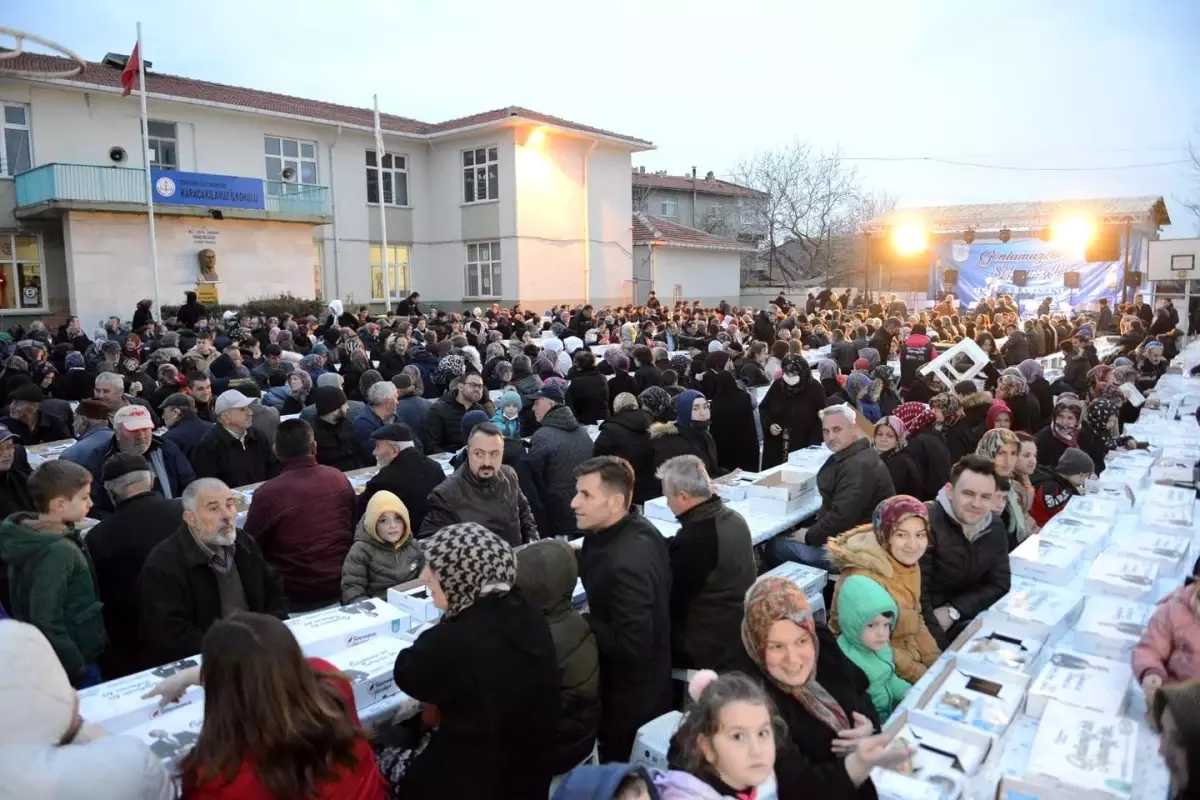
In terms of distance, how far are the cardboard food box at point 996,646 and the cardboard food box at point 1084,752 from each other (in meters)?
0.40

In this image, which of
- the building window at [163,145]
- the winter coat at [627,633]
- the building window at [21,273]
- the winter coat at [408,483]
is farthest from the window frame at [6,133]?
the winter coat at [627,633]

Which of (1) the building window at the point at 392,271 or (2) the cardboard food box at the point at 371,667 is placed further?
(1) the building window at the point at 392,271

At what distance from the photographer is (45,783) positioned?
1.75m

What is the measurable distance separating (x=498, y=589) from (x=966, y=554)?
8.31ft

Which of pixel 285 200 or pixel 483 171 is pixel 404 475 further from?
pixel 483 171

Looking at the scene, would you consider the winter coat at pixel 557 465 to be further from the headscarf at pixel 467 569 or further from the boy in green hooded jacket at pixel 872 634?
the headscarf at pixel 467 569

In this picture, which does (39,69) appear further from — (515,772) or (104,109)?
(515,772)

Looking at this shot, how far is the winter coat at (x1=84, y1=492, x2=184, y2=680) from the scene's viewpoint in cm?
358

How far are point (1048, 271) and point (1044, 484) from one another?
2195 centimetres

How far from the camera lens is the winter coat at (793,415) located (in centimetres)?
765

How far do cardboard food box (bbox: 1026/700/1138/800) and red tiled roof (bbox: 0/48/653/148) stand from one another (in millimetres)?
24536

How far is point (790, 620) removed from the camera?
2561mm

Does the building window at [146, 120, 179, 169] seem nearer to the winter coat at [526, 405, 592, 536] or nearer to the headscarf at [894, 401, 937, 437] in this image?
the winter coat at [526, 405, 592, 536]

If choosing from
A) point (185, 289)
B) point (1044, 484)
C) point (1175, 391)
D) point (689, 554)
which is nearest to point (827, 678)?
point (689, 554)
